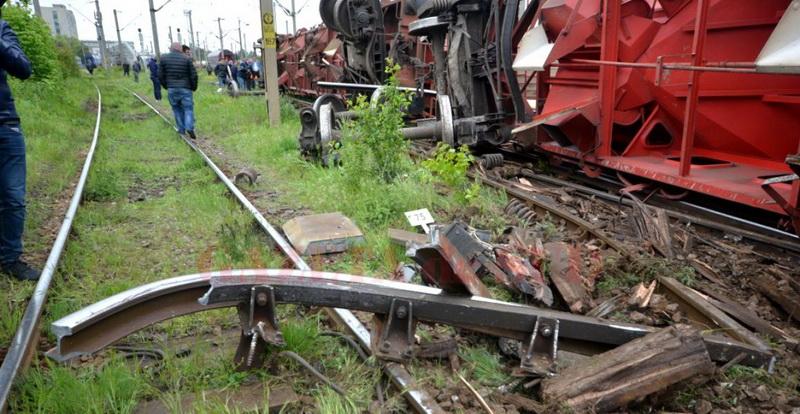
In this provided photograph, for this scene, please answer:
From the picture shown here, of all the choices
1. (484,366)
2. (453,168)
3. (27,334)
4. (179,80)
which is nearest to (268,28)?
(179,80)

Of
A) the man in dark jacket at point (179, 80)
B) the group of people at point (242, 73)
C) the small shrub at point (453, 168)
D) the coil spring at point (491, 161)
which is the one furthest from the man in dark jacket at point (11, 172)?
the group of people at point (242, 73)

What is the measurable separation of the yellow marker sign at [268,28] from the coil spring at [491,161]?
650 centimetres

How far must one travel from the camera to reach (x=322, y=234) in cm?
442

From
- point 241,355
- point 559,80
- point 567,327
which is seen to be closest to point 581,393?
point 567,327

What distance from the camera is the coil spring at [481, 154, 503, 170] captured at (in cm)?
732

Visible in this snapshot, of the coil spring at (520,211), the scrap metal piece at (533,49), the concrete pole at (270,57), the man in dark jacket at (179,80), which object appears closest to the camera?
the coil spring at (520,211)

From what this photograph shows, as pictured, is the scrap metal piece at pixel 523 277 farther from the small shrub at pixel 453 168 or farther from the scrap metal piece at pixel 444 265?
the small shrub at pixel 453 168

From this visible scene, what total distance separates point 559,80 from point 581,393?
565 centimetres

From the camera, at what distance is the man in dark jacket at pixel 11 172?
3717 millimetres

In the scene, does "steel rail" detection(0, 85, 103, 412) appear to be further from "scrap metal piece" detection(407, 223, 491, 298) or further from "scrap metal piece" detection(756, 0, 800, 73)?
"scrap metal piece" detection(756, 0, 800, 73)

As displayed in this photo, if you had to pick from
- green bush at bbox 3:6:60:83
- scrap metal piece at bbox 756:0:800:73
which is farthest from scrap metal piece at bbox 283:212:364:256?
green bush at bbox 3:6:60:83

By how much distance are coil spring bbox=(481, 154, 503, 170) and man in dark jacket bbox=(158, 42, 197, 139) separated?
22.6 ft

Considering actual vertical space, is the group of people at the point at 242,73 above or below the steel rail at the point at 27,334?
above

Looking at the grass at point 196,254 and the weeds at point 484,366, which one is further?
the weeds at point 484,366
